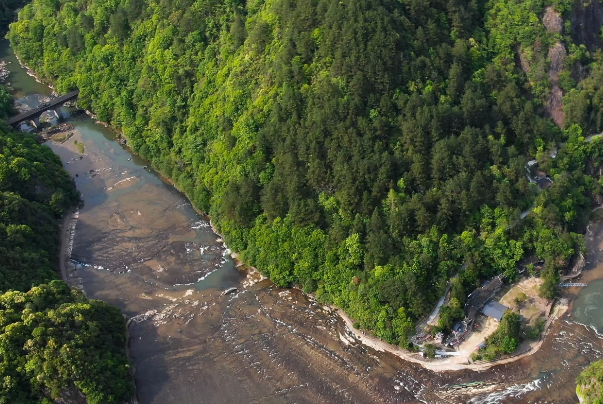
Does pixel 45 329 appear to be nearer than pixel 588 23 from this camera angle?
Yes

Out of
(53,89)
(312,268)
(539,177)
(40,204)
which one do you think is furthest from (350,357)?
(53,89)

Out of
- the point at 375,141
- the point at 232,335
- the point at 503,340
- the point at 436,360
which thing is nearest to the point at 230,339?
the point at 232,335

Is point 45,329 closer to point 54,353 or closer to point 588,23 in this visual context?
point 54,353

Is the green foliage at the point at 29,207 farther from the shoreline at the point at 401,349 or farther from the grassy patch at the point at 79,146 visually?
the grassy patch at the point at 79,146

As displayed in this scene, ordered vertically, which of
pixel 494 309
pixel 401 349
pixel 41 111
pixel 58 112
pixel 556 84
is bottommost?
pixel 401 349

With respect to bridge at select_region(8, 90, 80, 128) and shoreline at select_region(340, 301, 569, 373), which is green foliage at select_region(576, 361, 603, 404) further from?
bridge at select_region(8, 90, 80, 128)

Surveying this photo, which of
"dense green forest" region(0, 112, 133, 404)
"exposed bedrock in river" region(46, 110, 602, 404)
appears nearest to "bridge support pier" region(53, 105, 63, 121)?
"exposed bedrock in river" region(46, 110, 602, 404)
